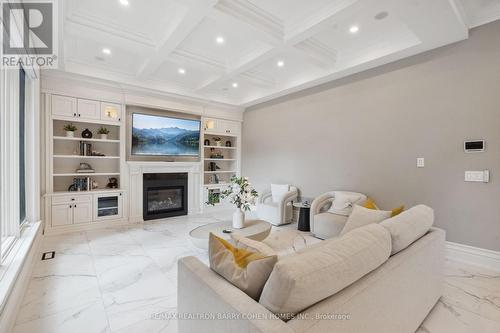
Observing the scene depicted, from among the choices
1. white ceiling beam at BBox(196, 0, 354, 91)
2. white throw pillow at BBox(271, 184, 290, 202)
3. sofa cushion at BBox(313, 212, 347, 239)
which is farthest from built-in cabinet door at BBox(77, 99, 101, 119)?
sofa cushion at BBox(313, 212, 347, 239)

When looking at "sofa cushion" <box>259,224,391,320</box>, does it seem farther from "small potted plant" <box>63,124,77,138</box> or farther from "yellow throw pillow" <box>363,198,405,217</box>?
"small potted plant" <box>63,124,77,138</box>

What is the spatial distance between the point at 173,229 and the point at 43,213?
2063 mm

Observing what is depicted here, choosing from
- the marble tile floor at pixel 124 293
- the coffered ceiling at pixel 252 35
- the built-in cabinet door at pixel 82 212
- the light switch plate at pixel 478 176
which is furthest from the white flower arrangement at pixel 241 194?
the built-in cabinet door at pixel 82 212

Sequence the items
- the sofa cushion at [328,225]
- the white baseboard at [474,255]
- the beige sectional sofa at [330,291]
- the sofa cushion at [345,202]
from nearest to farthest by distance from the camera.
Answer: the beige sectional sofa at [330,291] < the white baseboard at [474,255] < the sofa cushion at [328,225] < the sofa cushion at [345,202]

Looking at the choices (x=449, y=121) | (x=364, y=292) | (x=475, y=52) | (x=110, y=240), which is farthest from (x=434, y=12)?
(x=110, y=240)

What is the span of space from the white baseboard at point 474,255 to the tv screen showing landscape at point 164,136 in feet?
16.2

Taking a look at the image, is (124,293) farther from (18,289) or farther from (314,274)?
(314,274)

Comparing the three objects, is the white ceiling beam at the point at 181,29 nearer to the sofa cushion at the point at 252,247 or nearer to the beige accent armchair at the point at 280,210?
the sofa cushion at the point at 252,247

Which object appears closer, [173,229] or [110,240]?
[110,240]

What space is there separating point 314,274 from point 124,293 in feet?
6.90

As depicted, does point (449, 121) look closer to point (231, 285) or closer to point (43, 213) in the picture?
point (231, 285)

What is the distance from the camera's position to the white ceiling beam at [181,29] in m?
2.38

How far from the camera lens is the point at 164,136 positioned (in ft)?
17.0

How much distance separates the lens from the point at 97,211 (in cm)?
427
